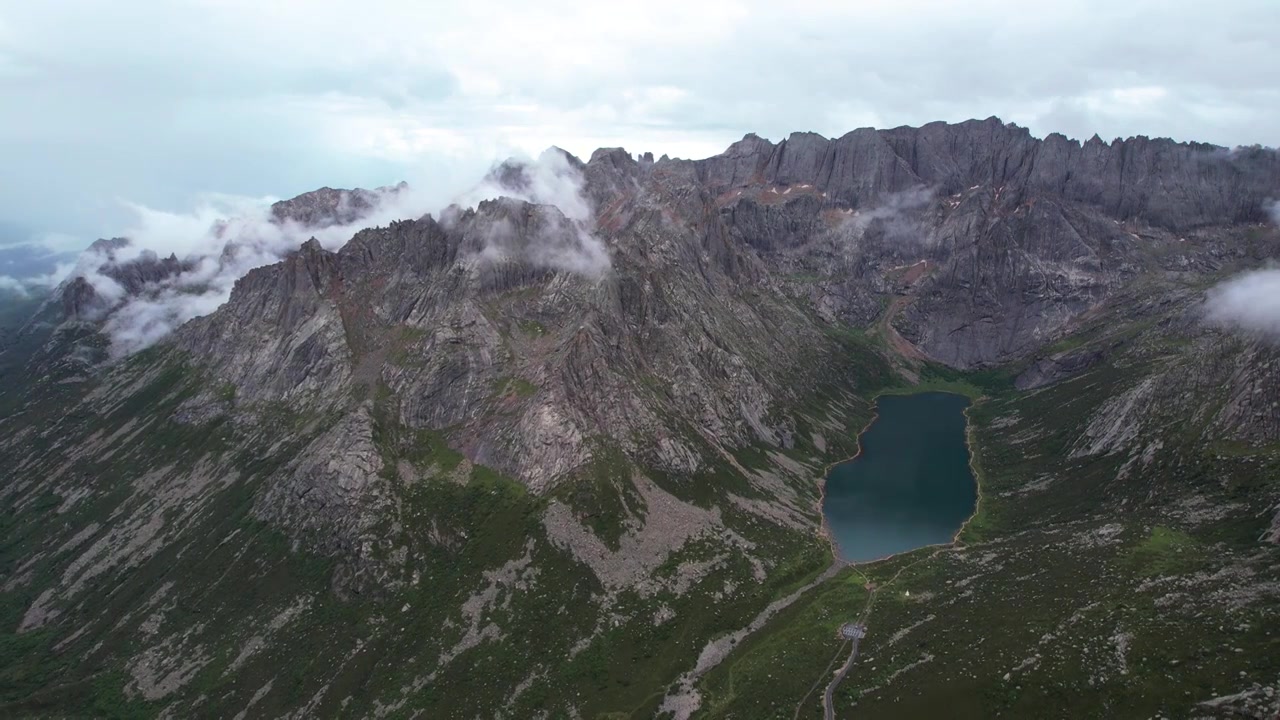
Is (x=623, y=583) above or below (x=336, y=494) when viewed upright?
below

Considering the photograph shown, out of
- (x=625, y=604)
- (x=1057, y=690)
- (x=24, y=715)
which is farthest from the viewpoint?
(x=625, y=604)

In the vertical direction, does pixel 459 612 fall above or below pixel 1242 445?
below

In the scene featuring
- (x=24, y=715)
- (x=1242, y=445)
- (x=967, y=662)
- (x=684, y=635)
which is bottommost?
(x=24, y=715)

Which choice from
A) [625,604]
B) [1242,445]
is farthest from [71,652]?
[1242,445]

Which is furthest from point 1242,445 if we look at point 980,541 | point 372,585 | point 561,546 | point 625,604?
point 372,585

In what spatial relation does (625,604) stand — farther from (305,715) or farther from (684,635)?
(305,715)

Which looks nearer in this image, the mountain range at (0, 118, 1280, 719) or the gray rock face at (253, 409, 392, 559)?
the mountain range at (0, 118, 1280, 719)

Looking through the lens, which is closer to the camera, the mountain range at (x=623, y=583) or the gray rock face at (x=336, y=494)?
the mountain range at (x=623, y=583)

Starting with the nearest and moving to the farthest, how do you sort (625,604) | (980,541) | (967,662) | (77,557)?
(967,662) < (625,604) < (980,541) < (77,557)

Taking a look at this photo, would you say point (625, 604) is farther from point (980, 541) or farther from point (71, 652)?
point (71, 652)

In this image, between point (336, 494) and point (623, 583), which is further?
point (336, 494)

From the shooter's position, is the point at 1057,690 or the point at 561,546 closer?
the point at 1057,690
